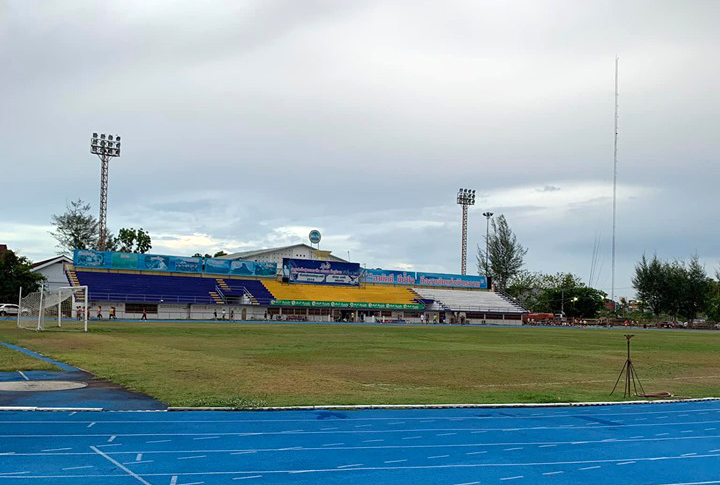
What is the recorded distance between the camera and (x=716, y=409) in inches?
687

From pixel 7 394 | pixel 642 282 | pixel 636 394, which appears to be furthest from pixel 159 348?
pixel 642 282

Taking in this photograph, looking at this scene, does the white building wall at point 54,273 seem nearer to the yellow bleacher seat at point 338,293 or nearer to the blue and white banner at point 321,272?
the yellow bleacher seat at point 338,293

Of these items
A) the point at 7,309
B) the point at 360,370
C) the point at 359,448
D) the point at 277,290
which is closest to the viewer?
the point at 359,448

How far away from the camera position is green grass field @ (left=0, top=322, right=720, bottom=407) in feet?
60.3

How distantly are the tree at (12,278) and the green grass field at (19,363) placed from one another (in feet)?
174

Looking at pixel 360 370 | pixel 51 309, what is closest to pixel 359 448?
pixel 360 370

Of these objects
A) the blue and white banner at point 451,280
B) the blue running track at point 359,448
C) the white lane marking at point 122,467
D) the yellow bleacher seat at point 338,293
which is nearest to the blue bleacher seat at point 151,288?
the yellow bleacher seat at point 338,293

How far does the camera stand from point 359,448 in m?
11.9

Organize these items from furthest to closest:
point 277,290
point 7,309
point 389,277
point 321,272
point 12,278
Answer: point 389,277
point 321,272
point 277,290
point 12,278
point 7,309

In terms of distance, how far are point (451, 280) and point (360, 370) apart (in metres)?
93.7

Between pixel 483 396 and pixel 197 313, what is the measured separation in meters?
68.3

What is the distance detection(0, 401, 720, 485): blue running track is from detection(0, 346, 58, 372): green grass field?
9476 mm

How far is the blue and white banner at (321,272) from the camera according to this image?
10150 cm

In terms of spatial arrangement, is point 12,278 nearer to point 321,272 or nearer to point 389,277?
point 321,272
